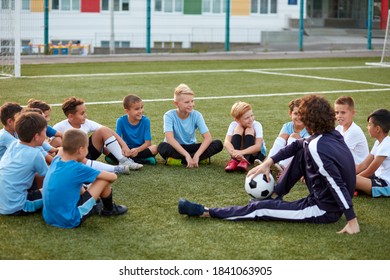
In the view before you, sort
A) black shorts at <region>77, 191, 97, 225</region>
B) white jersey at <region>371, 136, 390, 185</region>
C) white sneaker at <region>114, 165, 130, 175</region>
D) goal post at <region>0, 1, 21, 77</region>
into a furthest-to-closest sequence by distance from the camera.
A: goal post at <region>0, 1, 21, 77</region>
white sneaker at <region>114, 165, 130, 175</region>
white jersey at <region>371, 136, 390, 185</region>
black shorts at <region>77, 191, 97, 225</region>

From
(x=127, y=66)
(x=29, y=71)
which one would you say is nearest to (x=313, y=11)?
(x=127, y=66)

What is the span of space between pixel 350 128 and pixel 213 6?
103ft

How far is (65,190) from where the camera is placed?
524 cm

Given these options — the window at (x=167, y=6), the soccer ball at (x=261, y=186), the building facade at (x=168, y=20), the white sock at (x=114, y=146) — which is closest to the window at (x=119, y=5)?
the building facade at (x=168, y=20)

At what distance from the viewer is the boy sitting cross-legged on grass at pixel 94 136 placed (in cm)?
720

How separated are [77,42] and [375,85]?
19.4 meters

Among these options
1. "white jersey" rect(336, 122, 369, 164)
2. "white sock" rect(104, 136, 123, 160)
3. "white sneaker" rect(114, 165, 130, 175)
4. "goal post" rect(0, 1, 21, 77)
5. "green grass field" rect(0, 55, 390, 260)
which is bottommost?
"green grass field" rect(0, 55, 390, 260)

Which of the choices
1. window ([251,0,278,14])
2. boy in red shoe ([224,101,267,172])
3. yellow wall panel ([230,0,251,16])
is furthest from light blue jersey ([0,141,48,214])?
window ([251,0,278,14])

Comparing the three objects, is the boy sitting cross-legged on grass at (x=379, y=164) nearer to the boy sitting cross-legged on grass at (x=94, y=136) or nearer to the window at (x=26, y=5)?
the boy sitting cross-legged on grass at (x=94, y=136)

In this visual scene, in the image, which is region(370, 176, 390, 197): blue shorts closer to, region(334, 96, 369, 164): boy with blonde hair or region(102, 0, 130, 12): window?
region(334, 96, 369, 164): boy with blonde hair

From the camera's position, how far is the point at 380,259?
4730 mm

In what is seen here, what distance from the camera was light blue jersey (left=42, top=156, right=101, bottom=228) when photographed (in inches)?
206

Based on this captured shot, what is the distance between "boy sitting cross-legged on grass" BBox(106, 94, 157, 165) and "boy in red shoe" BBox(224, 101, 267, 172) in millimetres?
835

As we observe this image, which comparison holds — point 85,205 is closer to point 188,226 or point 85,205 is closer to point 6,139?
point 188,226
